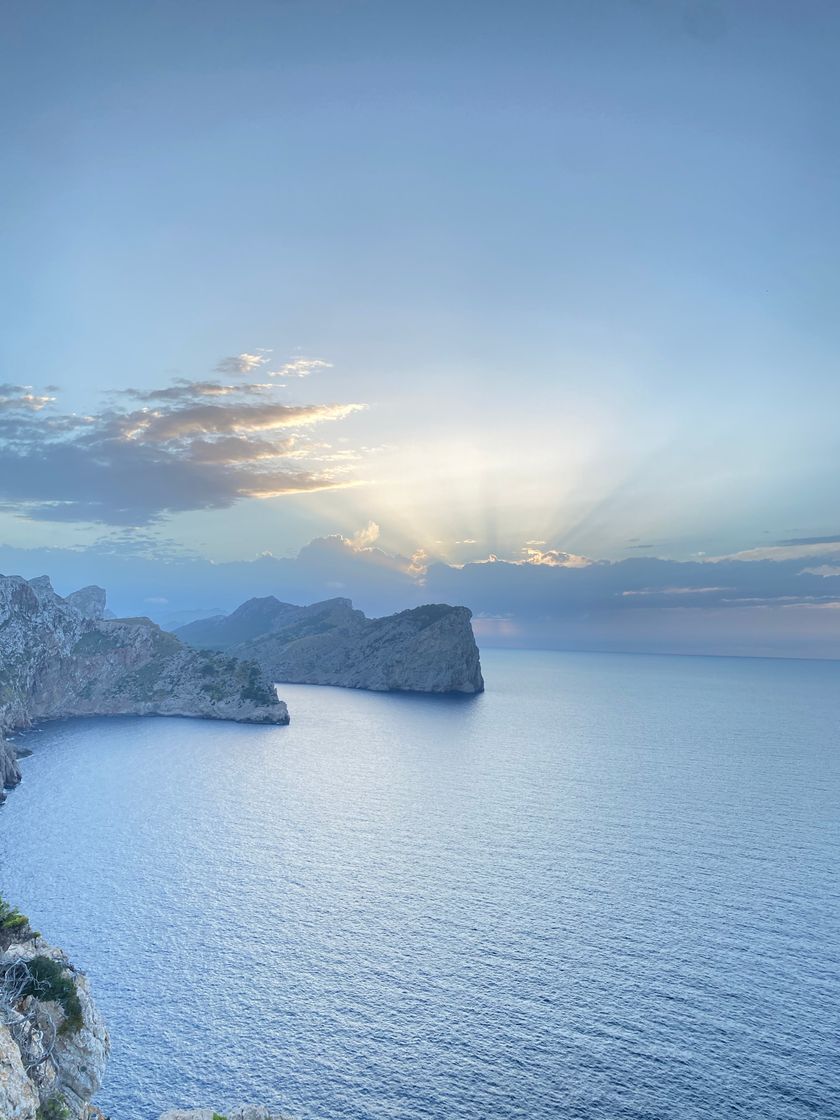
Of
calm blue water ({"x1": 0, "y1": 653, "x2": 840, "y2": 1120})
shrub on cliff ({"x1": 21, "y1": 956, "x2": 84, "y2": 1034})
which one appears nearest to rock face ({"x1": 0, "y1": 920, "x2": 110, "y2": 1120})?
shrub on cliff ({"x1": 21, "y1": 956, "x2": 84, "y2": 1034})

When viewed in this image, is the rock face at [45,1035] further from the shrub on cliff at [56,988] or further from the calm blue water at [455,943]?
the calm blue water at [455,943]

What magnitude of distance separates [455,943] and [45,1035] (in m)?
46.9

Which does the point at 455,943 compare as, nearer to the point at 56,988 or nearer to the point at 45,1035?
the point at 56,988

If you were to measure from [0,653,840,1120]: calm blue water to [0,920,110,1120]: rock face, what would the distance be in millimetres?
12983

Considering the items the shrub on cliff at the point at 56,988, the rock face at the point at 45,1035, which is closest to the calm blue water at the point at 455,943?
the rock face at the point at 45,1035

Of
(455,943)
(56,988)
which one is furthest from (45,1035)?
(455,943)

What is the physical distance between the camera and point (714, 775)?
159 m

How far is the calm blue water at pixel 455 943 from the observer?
53.4 m

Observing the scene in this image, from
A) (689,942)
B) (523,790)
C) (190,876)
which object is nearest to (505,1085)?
(689,942)

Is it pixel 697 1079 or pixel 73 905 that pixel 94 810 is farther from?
pixel 697 1079

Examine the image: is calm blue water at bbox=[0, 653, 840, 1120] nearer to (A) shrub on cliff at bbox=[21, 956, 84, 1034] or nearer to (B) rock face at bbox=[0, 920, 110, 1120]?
(B) rock face at bbox=[0, 920, 110, 1120]

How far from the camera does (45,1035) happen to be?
133ft

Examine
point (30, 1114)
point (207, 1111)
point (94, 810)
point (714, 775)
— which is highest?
point (30, 1114)

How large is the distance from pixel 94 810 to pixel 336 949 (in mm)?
80714
